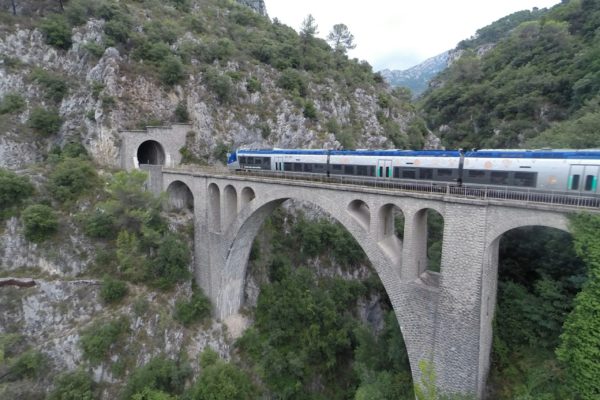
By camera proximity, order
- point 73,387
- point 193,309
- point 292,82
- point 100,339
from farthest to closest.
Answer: point 292,82 → point 193,309 → point 100,339 → point 73,387

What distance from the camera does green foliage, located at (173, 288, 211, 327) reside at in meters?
22.3

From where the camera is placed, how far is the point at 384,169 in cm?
1582

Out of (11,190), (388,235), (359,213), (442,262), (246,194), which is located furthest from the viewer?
(11,190)

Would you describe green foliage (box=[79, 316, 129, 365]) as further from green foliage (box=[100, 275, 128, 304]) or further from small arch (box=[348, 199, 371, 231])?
small arch (box=[348, 199, 371, 231])

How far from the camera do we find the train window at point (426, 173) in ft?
46.2

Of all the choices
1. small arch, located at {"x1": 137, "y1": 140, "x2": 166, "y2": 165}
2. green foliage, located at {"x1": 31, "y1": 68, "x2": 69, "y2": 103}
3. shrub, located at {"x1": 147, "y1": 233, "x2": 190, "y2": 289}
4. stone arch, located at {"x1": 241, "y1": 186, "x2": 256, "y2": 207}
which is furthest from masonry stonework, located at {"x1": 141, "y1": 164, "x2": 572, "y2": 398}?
green foliage, located at {"x1": 31, "y1": 68, "x2": 69, "y2": 103}

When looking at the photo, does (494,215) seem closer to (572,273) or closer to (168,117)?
(572,273)

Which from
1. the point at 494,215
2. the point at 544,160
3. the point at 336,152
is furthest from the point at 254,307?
the point at 544,160

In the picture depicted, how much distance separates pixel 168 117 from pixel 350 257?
2510 cm

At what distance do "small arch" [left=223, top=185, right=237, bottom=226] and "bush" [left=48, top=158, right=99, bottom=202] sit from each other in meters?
12.6

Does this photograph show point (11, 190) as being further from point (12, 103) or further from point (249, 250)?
point (249, 250)

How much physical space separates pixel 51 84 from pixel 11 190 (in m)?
14.2

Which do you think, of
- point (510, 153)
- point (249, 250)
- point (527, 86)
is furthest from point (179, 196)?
point (527, 86)

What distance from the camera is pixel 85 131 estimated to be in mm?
29312
